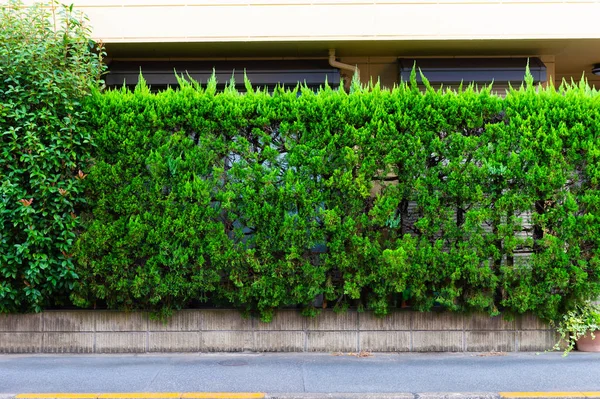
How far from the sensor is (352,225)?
7.22 metres

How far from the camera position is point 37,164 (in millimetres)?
7164

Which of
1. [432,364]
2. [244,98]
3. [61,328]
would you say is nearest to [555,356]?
[432,364]

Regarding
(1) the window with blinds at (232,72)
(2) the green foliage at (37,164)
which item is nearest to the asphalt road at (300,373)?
(2) the green foliage at (37,164)

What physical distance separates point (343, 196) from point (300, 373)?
7.27 ft

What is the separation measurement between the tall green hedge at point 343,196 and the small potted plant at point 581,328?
235mm

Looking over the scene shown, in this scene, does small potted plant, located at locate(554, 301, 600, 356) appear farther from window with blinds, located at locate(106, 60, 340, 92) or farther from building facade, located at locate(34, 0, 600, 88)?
window with blinds, located at locate(106, 60, 340, 92)

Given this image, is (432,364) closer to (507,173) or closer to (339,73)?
(507,173)

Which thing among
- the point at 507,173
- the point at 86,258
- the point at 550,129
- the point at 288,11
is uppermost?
the point at 288,11

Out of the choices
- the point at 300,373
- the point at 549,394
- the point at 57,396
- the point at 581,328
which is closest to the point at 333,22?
the point at 300,373

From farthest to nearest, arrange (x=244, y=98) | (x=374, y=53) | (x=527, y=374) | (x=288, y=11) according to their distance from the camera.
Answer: (x=374, y=53), (x=288, y=11), (x=244, y=98), (x=527, y=374)

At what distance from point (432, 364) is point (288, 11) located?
596 centimetres

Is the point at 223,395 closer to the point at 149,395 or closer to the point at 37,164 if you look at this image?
the point at 149,395

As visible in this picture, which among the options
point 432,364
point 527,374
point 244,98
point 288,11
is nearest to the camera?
point 527,374

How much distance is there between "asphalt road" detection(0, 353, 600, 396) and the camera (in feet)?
19.4
